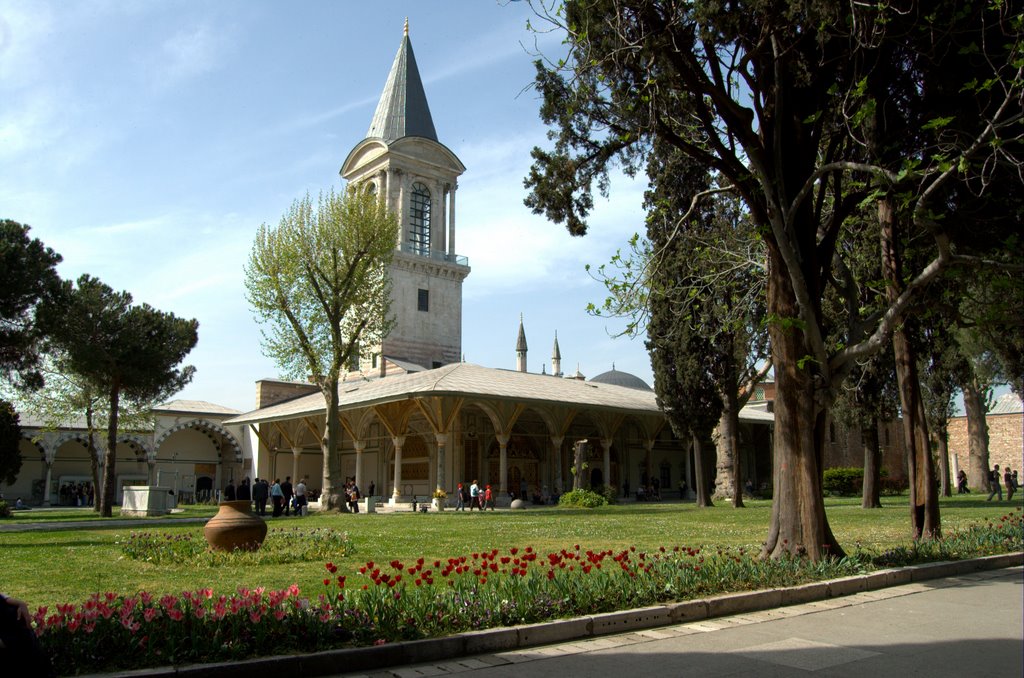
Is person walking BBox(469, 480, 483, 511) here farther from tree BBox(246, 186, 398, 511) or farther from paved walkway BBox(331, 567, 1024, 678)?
paved walkway BBox(331, 567, 1024, 678)

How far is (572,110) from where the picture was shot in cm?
1033

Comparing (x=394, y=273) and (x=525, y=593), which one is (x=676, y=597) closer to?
(x=525, y=593)

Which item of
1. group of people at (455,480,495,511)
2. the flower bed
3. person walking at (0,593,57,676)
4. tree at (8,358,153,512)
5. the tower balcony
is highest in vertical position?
the tower balcony

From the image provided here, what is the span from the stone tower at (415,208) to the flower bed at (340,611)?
3698 centimetres

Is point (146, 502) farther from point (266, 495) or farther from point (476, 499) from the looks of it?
point (476, 499)

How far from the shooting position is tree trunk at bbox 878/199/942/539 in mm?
11062

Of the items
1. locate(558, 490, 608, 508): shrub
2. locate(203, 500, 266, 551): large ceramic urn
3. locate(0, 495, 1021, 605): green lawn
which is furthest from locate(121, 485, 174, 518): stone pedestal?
locate(203, 500, 266, 551): large ceramic urn

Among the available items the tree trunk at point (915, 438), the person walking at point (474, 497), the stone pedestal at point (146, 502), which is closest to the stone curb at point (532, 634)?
the tree trunk at point (915, 438)

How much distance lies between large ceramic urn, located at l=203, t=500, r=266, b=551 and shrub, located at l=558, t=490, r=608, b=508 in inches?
673

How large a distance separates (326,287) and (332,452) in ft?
16.8

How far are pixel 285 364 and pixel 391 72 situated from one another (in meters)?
30.0

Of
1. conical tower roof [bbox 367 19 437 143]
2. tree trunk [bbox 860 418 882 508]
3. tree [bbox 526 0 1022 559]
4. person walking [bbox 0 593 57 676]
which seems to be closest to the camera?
person walking [bbox 0 593 57 676]

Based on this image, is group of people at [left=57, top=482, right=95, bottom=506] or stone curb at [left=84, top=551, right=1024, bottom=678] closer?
stone curb at [left=84, top=551, right=1024, bottom=678]

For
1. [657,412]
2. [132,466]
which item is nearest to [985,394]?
[657,412]
